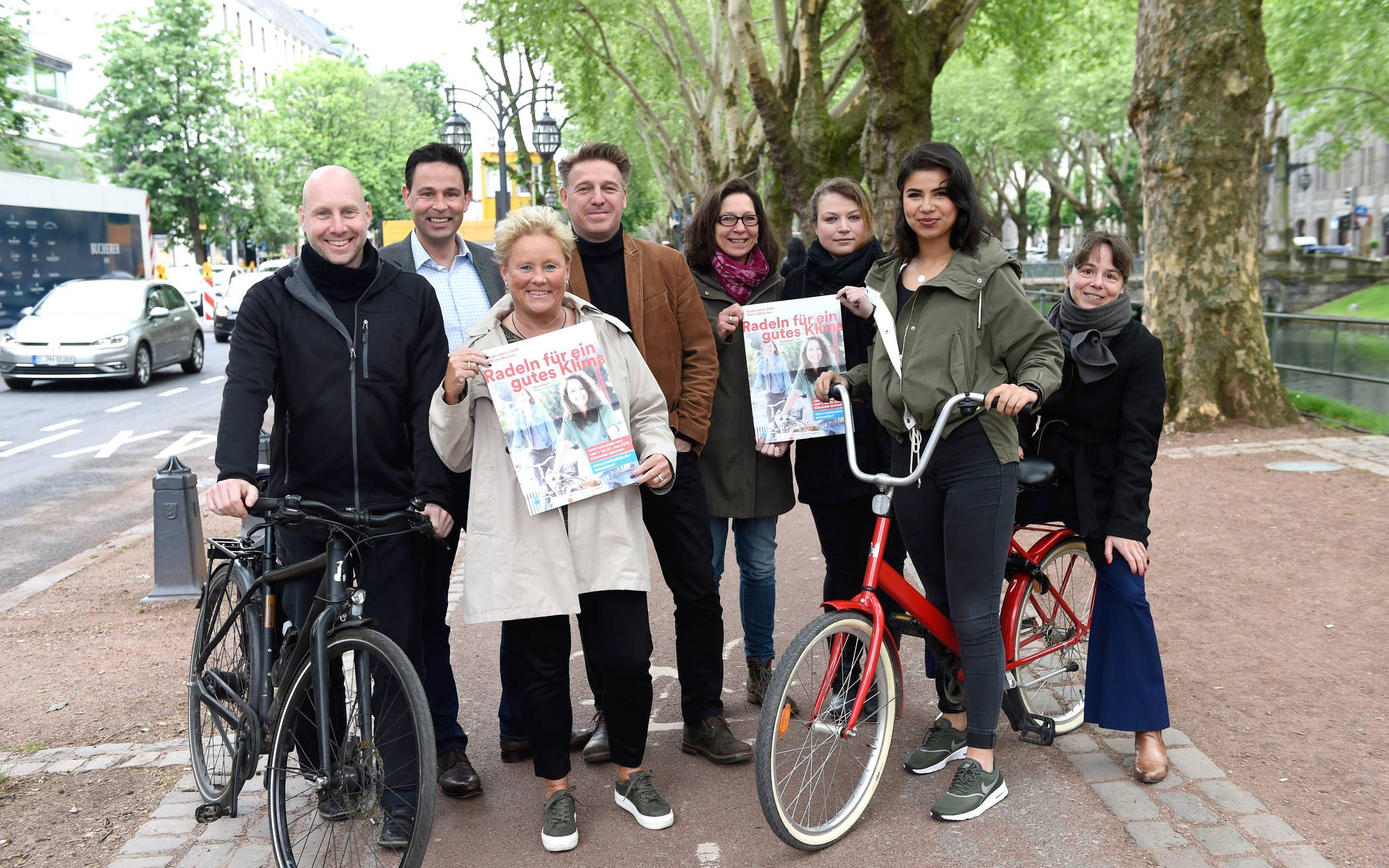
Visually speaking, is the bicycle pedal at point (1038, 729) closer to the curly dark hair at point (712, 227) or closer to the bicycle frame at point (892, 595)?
the bicycle frame at point (892, 595)

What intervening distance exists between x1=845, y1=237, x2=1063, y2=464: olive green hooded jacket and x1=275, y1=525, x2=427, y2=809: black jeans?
165 cm

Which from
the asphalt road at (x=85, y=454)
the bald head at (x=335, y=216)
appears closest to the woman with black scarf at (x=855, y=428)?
the bald head at (x=335, y=216)

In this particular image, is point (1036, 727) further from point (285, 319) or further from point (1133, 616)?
point (285, 319)

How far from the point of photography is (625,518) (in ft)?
12.5

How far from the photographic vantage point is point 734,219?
458 centimetres

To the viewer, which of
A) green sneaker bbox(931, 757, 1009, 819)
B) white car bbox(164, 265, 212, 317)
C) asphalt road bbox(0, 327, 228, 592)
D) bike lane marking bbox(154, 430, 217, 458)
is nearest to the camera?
green sneaker bbox(931, 757, 1009, 819)

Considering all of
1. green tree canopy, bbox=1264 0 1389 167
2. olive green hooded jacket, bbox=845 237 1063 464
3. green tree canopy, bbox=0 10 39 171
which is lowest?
olive green hooded jacket, bbox=845 237 1063 464

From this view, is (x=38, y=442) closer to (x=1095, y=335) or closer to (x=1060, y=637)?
(x=1060, y=637)

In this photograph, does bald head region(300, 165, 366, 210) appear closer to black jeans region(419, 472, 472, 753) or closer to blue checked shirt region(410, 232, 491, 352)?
blue checked shirt region(410, 232, 491, 352)

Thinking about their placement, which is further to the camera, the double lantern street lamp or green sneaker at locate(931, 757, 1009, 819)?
the double lantern street lamp

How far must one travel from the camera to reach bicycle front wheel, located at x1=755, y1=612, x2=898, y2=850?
11.6 ft

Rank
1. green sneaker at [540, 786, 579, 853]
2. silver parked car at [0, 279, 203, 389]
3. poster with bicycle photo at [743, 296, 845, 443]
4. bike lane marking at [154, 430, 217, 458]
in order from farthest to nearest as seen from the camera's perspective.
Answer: silver parked car at [0, 279, 203, 389]
bike lane marking at [154, 430, 217, 458]
poster with bicycle photo at [743, 296, 845, 443]
green sneaker at [540, 786, 579, 853]

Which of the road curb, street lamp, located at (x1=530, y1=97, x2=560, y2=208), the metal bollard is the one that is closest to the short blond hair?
the metal bollard

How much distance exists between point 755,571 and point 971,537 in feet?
3.93
